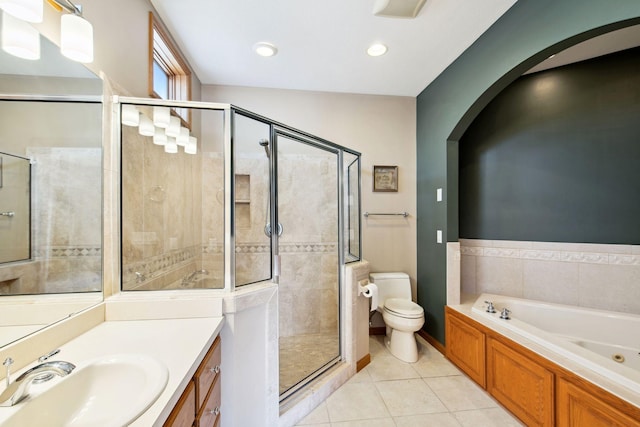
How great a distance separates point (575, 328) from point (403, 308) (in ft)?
4.34

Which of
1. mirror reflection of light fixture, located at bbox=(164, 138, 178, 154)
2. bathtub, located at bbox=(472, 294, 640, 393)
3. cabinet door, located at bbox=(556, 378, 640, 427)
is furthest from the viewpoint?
mirror reflection of light fixture, located at bbox=(164, 138, 178, 154)

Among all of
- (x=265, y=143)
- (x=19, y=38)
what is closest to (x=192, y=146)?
(x=265, y=143)

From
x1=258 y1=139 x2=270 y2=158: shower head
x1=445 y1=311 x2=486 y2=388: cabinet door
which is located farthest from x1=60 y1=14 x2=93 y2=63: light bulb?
x1=445 y1=311 x2=486 y2=388: cabinet door

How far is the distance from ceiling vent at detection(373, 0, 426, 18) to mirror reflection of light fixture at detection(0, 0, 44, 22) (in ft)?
5.47

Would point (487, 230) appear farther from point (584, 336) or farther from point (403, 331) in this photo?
point (403, 331)

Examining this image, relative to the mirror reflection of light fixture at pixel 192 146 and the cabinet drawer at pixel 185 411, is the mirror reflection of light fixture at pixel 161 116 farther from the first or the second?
the cabinet drawer at pixel 185 411

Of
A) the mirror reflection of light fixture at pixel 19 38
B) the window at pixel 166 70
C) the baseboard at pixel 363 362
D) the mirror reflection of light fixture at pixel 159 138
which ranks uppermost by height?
the window at pixel 166 70

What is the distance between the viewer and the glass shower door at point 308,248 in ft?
8.21

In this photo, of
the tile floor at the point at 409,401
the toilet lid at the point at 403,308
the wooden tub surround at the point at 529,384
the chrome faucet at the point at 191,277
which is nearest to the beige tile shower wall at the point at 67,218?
the chrome faucet at the point at 191,277

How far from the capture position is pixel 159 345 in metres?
1.02

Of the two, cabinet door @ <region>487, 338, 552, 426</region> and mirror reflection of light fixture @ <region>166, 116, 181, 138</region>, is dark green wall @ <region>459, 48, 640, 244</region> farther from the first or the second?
mirror reflection of light fixture @ <region>166, 116, 181, 138</region>

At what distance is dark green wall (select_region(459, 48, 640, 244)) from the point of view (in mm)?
2104

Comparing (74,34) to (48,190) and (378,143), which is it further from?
(378,143)

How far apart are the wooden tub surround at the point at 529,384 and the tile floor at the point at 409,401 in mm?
108
